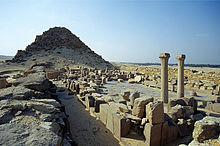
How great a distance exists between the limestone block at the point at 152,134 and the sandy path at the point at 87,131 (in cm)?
111

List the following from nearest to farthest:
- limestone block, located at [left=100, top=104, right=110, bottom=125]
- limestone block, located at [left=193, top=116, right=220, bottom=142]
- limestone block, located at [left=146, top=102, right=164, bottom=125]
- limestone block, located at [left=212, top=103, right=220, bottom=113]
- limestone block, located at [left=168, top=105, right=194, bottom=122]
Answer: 1. limestone block, located at [left=193, top=116, right=220, bottom=142]
2. limestone block, located at [left=146, top=102, right=164, bottom=125]
3. limestone block, located at [left=168, top=105, right=194, bottom=122]
4. limestone block, located at [left=100, top=104, right=110, bottom=125]
5. limestone block, located at [left=212, top=103, right=220, bottom=113]

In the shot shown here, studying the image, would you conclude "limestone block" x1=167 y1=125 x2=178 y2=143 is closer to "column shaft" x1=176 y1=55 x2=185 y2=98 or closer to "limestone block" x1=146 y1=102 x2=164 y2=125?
"limestone block" x1=146 y1=102 x2=164 y2=125

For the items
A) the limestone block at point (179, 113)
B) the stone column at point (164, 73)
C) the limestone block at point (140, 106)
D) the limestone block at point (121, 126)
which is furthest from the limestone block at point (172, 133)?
the stone column at point (164, 73)

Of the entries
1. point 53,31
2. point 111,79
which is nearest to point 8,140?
point 111,79

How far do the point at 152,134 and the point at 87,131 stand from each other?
268cm

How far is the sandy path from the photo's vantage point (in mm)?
5305

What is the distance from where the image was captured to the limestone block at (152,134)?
4.89 meters

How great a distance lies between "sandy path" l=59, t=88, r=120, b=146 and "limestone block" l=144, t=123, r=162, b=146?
1.11m

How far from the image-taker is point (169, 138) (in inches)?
211

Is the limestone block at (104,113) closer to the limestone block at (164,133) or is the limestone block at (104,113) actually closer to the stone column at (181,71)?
the limestone block at (164,133)

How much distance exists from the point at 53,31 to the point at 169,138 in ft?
179

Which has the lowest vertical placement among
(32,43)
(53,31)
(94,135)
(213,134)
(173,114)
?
(94,135)

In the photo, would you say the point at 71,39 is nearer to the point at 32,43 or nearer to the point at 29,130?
the point at 32,43

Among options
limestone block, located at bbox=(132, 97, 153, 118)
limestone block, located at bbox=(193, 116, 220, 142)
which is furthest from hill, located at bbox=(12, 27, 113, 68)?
limestone block, located at bbox=(193, 116, 220, 142)
